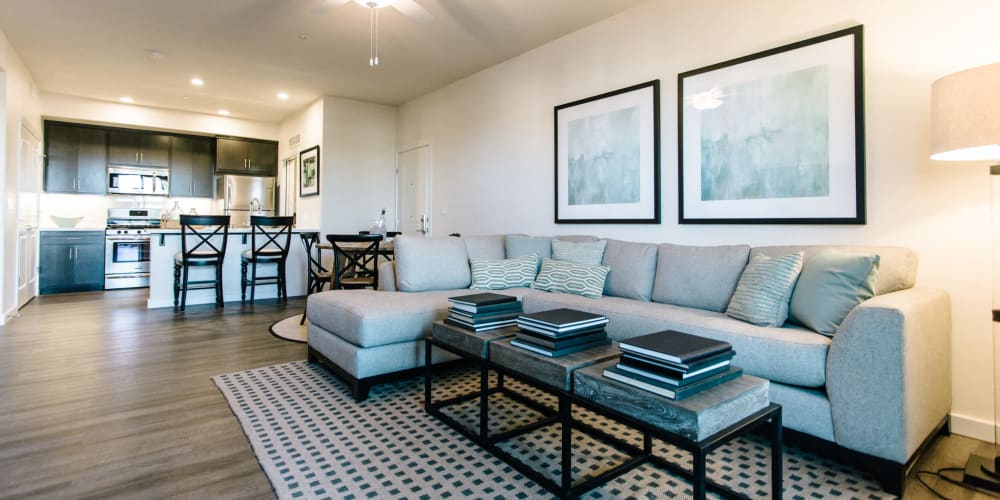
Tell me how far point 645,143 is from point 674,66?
0.56 m

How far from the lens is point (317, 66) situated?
5191 millimetres

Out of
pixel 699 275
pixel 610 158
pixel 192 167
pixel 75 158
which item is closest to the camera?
pixel 699 275

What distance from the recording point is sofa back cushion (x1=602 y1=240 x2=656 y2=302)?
Result: 3062 mm

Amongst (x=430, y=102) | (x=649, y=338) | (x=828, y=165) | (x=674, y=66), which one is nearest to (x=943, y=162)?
(x=828, y=165)

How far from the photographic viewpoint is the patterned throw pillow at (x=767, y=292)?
7.19 ft

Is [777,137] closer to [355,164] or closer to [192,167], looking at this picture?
[355,164]

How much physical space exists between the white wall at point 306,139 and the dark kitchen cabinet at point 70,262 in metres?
2.65

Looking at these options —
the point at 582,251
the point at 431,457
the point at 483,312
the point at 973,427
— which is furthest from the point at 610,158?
the point at 431,457

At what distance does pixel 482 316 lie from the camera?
2.17 metres

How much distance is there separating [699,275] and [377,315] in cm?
184

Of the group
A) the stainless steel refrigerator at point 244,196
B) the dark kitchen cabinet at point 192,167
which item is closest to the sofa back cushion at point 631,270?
the stainless steel refrigerator at point 244,196

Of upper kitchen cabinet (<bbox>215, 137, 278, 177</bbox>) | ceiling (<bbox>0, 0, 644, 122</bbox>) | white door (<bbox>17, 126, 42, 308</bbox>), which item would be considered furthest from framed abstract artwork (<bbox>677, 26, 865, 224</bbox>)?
upper kitchen cabinet (<bbox>215, 137, 278, 177</bbox>)

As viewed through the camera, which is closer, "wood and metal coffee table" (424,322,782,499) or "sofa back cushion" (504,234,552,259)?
"wood and metal coffee table" (424,322,782,499)

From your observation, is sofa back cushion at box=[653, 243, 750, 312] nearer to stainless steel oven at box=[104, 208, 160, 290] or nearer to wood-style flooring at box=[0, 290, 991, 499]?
wood-style flooring at box=[0, 290, 991, 499]
